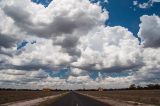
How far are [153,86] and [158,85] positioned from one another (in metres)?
5.48

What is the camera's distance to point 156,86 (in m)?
192

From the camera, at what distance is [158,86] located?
18862 centimetres

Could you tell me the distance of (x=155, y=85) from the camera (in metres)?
196

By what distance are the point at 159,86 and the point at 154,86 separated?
690 cm

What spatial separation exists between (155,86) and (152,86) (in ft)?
19.1

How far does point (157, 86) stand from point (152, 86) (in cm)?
891

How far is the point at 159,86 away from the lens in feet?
618

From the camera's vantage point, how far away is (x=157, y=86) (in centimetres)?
19050

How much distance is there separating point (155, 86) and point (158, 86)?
4975 millimetres

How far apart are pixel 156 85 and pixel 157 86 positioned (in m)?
4.16

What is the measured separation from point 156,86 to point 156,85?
9.08 feet

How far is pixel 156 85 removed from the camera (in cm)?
19462

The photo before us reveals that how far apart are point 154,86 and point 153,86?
2148 mm
